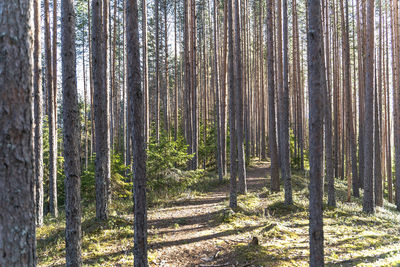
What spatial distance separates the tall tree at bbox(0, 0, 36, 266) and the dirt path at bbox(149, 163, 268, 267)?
3984 millimetres

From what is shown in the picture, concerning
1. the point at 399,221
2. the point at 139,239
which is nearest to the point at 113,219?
the point at 139,239

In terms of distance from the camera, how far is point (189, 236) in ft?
24.3

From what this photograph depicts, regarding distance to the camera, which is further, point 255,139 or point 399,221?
point 255,139

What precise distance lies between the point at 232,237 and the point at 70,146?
4713 mm

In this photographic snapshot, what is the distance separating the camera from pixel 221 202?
1113cm

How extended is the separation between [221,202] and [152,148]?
13.2 feet

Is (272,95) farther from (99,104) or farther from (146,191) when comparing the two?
(99,104)

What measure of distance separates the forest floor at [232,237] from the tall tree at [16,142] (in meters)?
3.97

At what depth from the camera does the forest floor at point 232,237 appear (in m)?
6.08

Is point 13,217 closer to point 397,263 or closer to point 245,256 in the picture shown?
point 245,256

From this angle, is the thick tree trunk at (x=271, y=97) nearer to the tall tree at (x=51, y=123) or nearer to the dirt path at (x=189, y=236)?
the dirt path at (x=189, y=236)

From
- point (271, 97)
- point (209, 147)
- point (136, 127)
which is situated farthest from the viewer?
point (209, 147)

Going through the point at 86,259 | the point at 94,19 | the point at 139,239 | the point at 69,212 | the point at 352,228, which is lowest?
the point at 352,228

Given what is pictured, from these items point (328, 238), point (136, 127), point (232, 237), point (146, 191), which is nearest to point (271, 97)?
point (328, 238)
